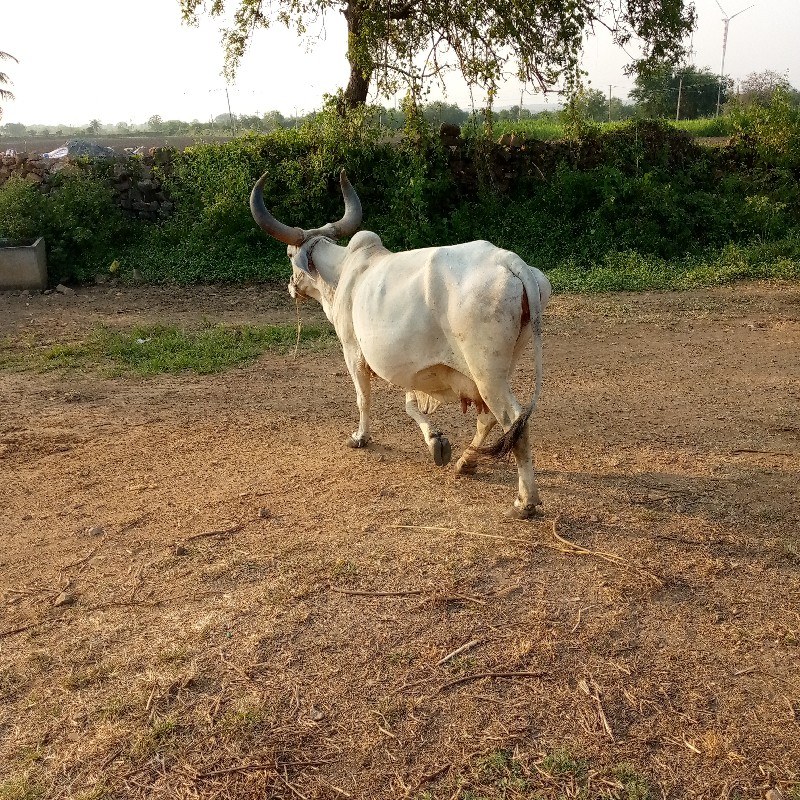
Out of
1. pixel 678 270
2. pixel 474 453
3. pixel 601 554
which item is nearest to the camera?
pixel 601 554

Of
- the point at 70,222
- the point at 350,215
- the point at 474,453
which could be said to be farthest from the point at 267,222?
the point at 70,222

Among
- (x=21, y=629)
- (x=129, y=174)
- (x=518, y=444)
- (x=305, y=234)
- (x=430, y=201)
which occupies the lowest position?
Answer: (x=21, y=629)

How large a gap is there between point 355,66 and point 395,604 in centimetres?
1111

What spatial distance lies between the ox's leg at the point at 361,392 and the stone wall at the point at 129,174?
8573mm

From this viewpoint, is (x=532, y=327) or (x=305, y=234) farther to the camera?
(x=305, y=234)

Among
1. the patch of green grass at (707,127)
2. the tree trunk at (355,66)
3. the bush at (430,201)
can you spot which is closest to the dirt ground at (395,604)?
the bush at (430,201)

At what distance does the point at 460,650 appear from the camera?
3.30 metres

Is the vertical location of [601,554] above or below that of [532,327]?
below

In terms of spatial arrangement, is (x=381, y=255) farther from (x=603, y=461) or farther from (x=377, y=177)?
(x=377, y=177)

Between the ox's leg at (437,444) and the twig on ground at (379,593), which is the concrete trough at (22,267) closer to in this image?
the ox's leg at (437,444)

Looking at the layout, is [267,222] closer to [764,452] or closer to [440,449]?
[440,449]

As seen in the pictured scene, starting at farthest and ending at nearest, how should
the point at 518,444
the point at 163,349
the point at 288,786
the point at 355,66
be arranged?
the point at 355,66
the point at 163,349
the point at 518,444
the point at 288,786

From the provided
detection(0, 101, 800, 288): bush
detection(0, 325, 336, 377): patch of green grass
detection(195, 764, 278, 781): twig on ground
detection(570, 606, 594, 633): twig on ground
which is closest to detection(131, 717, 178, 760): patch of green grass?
detection(195, 764, 278, 781): twig on ground

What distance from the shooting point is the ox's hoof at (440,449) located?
5.11 m
